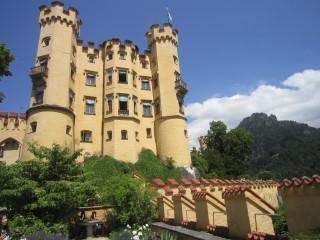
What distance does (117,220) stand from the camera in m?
14.5

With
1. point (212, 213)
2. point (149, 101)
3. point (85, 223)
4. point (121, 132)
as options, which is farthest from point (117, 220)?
point (149, 101)

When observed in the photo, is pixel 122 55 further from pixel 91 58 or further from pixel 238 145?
pixel 238 145

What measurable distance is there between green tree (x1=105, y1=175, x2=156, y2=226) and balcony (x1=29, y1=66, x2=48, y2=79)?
18596mm

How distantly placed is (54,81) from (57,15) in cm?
877

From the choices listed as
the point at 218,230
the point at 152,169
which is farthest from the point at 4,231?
the point at 152,169

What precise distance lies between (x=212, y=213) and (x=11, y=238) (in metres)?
9.52

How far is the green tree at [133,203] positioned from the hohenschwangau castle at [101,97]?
1382cm

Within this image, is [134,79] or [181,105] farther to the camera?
[134,79]

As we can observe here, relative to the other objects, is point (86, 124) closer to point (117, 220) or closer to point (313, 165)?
point (117, 220)

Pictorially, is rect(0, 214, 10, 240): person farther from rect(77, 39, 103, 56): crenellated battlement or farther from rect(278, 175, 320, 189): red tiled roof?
rect(77, 39, 103, 56): crenellated battlement

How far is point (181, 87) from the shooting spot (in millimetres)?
32688

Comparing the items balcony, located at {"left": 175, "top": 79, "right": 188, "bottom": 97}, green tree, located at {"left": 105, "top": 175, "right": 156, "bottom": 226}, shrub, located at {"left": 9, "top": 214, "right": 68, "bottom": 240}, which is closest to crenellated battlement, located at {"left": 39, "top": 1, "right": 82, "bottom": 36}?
balcony, located at {"left": 175, "top": 79, "right": 188, "bottom": 97}

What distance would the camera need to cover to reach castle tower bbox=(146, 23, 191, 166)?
3055 cm

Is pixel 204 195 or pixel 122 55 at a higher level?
pixel 122 55
